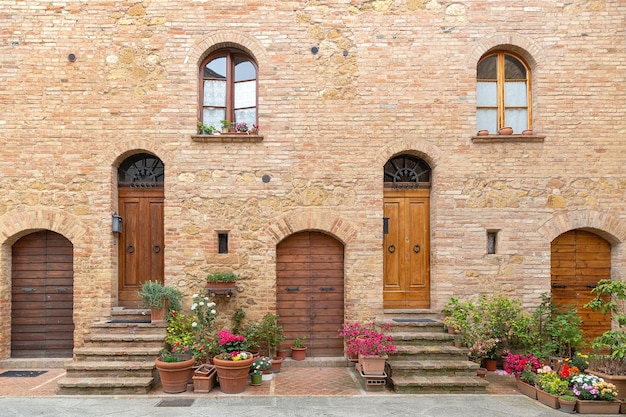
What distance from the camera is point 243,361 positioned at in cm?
634

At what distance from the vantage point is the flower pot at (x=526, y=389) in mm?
6219

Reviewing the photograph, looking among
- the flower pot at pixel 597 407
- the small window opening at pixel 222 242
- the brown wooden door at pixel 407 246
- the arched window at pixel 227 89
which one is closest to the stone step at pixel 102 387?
the small window opening at pixel 222 242

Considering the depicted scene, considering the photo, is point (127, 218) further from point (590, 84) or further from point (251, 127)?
point (590, 84)

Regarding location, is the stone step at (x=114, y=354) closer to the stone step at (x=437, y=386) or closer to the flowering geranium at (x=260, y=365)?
the flowering geranium at (x=260, y=365)

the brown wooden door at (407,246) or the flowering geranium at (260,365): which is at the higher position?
the brown wooden door at (407,246)

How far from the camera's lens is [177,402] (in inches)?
235

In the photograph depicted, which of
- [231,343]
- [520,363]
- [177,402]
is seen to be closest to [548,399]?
[520,363]

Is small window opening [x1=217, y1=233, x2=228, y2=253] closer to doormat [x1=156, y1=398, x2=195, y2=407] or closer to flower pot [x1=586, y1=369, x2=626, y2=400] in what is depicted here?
doormat [x1=156, y1=398, x2=195, y2=407]

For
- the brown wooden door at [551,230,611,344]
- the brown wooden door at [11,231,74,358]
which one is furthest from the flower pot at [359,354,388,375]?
the brown wooden door at [11,231,74,358]

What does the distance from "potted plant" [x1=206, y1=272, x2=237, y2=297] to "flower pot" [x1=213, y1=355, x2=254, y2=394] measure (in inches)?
52.5

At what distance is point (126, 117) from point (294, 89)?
3.25 m

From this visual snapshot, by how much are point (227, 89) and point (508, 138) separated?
5556 millimetres

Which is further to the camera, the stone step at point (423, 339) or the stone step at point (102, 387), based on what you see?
the stone step at point (423, 339)

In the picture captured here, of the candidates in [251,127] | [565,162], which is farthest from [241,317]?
[565,162]
